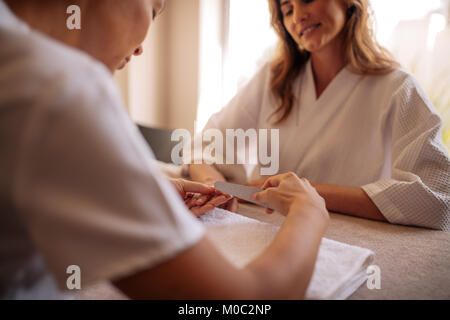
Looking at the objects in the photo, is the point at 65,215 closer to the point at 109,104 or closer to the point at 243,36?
the point at 109,104

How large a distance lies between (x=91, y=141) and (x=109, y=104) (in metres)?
0.04

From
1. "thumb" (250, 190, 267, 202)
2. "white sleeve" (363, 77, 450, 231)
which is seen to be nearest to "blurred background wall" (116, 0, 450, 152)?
"white sleeve" (363, 77, 450, 231)

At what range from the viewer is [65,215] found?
0.28m

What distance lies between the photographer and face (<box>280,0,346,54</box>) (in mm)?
1036

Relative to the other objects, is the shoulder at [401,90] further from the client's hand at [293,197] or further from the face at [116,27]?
the face at [116,27]

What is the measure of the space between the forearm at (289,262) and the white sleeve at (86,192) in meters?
0.12

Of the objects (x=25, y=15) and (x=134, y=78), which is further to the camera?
(x=134, y=78)

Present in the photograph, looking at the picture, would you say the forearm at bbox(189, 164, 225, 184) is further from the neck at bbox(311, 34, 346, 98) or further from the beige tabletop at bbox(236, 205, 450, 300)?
the neck at bbox(311, 34, 346, 98)

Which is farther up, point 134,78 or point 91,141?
point 134,78

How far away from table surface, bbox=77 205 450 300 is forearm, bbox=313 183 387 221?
2cm

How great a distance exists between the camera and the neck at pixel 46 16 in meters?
0.46
